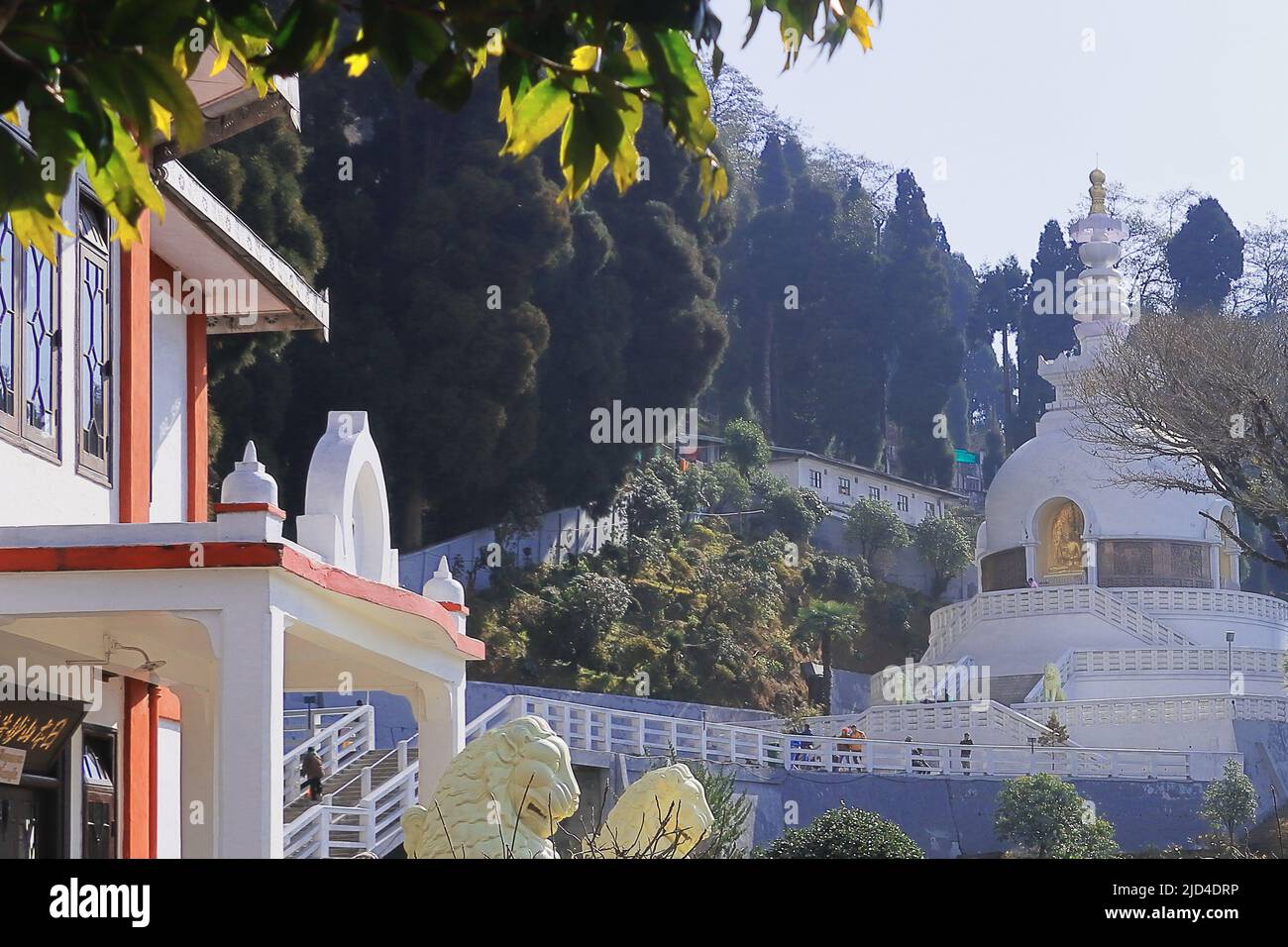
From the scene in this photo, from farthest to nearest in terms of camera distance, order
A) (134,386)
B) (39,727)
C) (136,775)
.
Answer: (136,775) → (134,386) → (39,727)

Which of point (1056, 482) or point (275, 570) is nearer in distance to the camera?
point (275, 570)

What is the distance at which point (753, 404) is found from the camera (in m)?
64.8

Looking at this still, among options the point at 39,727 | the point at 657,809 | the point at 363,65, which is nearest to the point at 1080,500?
the point at 657,809

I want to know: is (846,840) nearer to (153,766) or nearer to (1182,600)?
(153,766)

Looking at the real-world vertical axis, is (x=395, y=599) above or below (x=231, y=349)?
below

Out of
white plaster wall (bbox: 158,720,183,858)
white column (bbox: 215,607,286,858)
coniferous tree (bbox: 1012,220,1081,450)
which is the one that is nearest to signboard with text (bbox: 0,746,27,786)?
white column (bbox: 215,607,286,858)

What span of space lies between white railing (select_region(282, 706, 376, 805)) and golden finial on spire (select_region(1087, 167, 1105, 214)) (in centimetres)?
2439

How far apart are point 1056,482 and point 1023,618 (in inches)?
172

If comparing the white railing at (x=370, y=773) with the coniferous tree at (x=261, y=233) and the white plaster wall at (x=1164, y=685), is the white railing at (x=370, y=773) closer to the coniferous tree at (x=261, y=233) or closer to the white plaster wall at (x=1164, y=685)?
the coniferous tree at (x=261, y=233)

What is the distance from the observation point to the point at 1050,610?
36.6 m

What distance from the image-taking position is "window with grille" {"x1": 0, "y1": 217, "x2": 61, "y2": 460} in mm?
10883

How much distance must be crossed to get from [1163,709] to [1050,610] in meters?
6.73
